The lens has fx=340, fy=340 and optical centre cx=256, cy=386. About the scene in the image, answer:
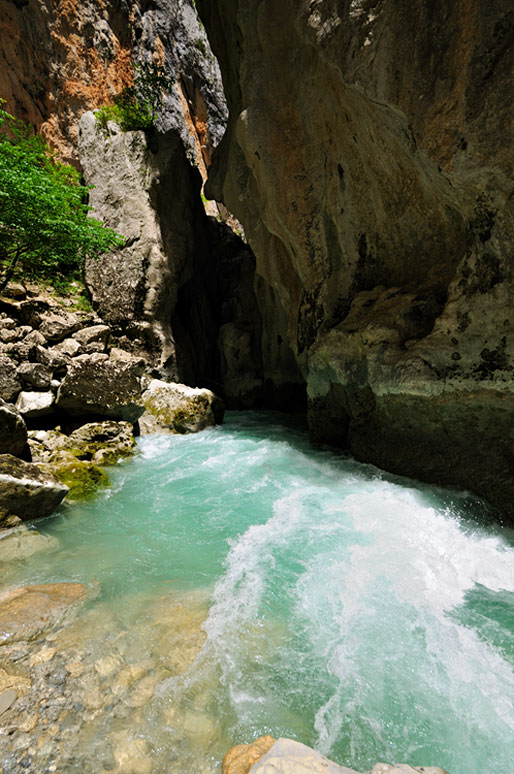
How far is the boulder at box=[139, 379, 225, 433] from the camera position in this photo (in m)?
8.33

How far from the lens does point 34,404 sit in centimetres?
619

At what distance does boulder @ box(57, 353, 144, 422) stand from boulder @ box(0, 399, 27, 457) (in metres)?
1.81

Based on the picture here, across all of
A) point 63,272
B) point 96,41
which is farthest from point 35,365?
point 96,41

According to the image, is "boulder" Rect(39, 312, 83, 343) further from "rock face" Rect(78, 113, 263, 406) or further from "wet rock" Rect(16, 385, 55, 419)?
"rock face" Rect(78, 113, 263, 406)

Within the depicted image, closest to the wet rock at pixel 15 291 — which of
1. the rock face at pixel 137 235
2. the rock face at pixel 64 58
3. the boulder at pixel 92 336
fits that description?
the boulder at pixel 92 336

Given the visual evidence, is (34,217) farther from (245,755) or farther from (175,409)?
(245,755)

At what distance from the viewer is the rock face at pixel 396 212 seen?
12.1 feet

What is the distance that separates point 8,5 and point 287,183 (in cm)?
1529

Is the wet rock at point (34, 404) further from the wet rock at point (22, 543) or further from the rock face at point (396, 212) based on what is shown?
the rock face at point (396, 212)

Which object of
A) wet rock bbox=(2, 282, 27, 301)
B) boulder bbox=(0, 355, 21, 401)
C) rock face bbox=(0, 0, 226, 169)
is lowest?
boulder bbox=(0, 355, 21, 401)

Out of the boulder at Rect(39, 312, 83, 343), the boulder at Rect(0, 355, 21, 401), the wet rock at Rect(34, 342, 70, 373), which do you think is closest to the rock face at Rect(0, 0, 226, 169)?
the boulder at Rect(39, 312, 83, 343)

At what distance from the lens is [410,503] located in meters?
4.41

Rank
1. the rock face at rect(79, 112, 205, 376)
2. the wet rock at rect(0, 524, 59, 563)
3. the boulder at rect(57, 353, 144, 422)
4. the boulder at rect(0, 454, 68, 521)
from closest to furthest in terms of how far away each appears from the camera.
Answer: the wet rock at rect(0, 524, 59, 563) → the boulder at rect(0, 454, 68, 521) → the boulder at rect(57, 353, 144, 422) → the rock face at rect(79, 112, 205, 376)

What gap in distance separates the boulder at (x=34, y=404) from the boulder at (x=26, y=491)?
2.51 meters
